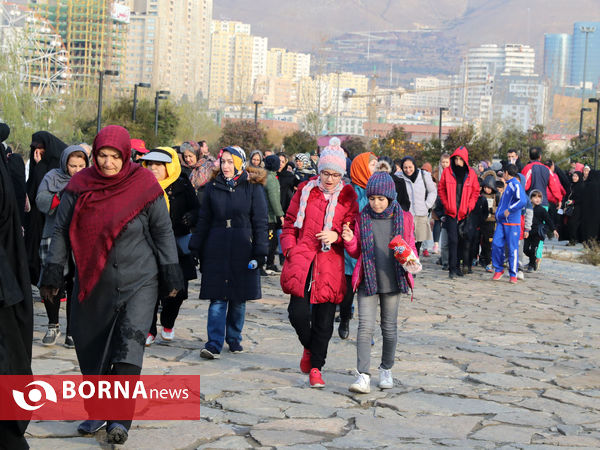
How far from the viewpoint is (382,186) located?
7145 mm

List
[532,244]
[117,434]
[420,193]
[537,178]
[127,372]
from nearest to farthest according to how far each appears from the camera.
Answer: [117,434]
[127,372]
[420,193]
[532,244]
[537,178]

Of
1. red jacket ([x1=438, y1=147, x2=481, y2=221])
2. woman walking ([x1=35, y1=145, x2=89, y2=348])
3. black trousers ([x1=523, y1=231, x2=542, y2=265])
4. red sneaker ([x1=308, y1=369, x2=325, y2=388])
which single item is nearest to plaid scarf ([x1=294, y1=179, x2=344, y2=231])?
red sneaker ([x1=308, y1=369, x2=325, y2=388])

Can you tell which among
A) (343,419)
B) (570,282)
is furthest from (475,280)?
(343,419)

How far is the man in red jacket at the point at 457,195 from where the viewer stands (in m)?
14.7

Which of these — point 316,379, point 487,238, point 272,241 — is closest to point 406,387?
point 316,379

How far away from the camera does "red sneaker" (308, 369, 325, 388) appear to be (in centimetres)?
727

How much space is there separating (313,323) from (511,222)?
7.77 m

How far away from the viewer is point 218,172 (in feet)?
27.3

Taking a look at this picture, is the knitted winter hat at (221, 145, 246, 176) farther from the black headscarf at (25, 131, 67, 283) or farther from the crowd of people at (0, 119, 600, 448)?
the black headscarf at (25, 131, 67, 283)

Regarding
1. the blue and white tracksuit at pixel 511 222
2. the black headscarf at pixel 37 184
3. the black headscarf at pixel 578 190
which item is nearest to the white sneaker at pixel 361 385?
the black headscarf at pixel 37 184

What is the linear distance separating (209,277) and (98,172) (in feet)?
8.33

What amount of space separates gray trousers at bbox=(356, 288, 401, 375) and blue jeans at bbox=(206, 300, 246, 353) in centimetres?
142

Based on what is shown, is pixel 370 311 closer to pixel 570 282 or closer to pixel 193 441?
pixel 193 441

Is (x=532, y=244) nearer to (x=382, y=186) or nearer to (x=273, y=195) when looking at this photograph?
(x=273, y=195)
